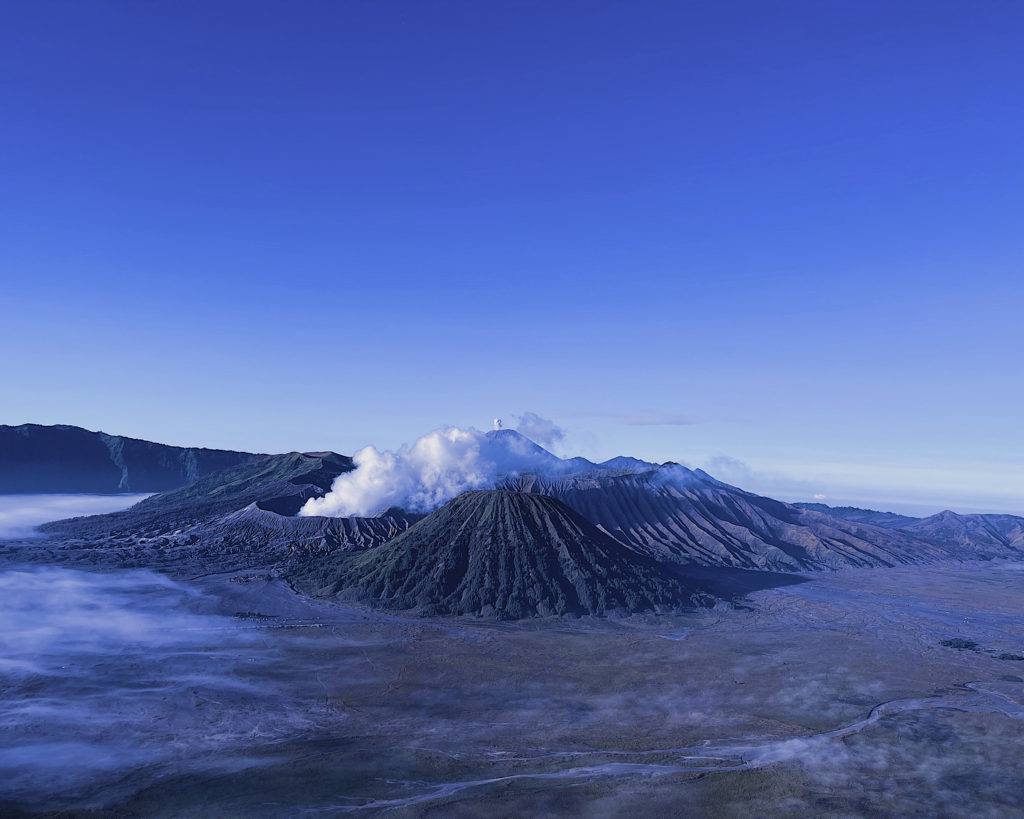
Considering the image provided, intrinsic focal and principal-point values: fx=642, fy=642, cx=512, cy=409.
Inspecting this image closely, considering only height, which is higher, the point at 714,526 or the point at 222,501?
the point at 222,501

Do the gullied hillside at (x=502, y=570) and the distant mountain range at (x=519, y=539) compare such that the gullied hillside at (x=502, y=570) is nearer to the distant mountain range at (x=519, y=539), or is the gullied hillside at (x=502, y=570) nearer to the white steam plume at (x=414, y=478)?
the distant mountain range at (x=519, y=539)

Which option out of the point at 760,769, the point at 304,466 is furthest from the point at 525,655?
the point at 304,466

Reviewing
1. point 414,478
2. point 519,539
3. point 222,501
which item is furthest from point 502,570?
point 222,501

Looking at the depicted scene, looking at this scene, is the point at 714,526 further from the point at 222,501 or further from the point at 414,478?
the point at 222,501

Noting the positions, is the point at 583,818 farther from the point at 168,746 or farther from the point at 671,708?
the point at 168,746

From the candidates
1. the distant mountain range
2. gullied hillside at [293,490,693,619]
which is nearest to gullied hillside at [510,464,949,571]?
the distant mountain range
